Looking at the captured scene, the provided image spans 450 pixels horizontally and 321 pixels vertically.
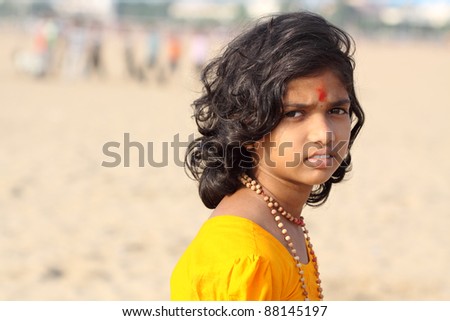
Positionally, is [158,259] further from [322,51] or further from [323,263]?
[322,51]

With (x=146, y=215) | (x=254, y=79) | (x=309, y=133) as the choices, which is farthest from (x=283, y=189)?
(x=146, y=215)


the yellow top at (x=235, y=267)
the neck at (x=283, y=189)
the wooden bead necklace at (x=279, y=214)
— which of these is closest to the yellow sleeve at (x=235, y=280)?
the yellow top at (x=235, y=267)

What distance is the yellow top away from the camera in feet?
5.23

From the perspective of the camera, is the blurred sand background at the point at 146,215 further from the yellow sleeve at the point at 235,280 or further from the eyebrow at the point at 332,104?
the yellow sleeve at the point at 235,280

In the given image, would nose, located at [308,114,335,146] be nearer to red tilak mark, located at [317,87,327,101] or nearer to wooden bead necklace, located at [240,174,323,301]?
red tilak mark, located at [317,87,327,101]

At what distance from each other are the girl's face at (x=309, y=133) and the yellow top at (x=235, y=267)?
0.59ft

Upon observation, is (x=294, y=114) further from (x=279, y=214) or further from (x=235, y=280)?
(x=235, y=280)

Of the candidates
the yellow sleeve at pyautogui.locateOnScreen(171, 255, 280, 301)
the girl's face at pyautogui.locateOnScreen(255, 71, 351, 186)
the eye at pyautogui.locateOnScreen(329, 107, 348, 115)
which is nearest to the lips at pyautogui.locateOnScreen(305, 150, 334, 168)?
the girl's face at pyautogui.locateOnScreen(255, 71, 351, 186)

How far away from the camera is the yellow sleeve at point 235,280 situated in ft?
5.20

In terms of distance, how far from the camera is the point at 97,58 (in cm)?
2194

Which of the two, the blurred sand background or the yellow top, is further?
the blurred sand background

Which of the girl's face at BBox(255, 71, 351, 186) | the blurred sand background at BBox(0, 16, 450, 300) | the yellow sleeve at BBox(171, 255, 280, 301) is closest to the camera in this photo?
the yellow sleeve at BBox(171, 255, 280, 301)

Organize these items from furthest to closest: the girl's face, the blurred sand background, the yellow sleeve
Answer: the blurred sand background
the girl's face
the yellow sleeve
